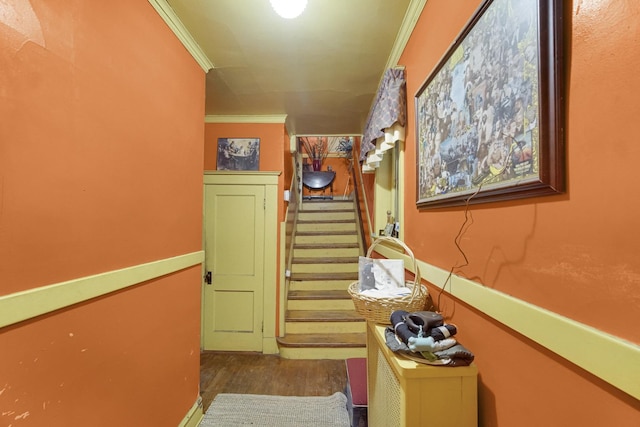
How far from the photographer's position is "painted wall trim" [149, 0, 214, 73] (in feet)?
5.08

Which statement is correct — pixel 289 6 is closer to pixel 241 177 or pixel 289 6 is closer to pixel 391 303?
pixel 391 303

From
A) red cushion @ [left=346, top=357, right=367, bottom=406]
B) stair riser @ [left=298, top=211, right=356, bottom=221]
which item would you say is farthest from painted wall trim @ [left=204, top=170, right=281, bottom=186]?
red cushion @ [left=346, top=357, right=367, bottom=406]

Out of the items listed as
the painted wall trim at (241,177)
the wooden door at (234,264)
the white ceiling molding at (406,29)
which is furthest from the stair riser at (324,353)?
the white ceiling molding at (406,29)

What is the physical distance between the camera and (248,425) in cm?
203

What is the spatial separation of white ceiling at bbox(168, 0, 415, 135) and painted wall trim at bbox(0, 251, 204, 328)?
4.68ft

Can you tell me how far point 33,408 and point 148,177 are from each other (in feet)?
3.18

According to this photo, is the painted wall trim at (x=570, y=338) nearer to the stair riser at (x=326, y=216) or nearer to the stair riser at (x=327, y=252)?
the stair riser at (x=327, y=252)

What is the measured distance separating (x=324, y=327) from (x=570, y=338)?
2845 millimetres

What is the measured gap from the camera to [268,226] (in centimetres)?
329

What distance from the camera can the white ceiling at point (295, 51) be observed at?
162cm

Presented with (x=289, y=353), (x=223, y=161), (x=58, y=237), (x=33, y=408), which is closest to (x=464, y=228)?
(x=58, y=237)

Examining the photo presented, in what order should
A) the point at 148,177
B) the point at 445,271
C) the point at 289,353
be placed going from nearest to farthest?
the point at 445,271
the point at 148,177
the point at 289,353

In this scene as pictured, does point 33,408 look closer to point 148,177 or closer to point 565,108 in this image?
point 148,177

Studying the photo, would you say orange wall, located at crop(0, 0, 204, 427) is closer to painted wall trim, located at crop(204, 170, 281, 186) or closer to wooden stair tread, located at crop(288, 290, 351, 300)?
painted wall trim, located at crop(204, 170, 281, 186)
